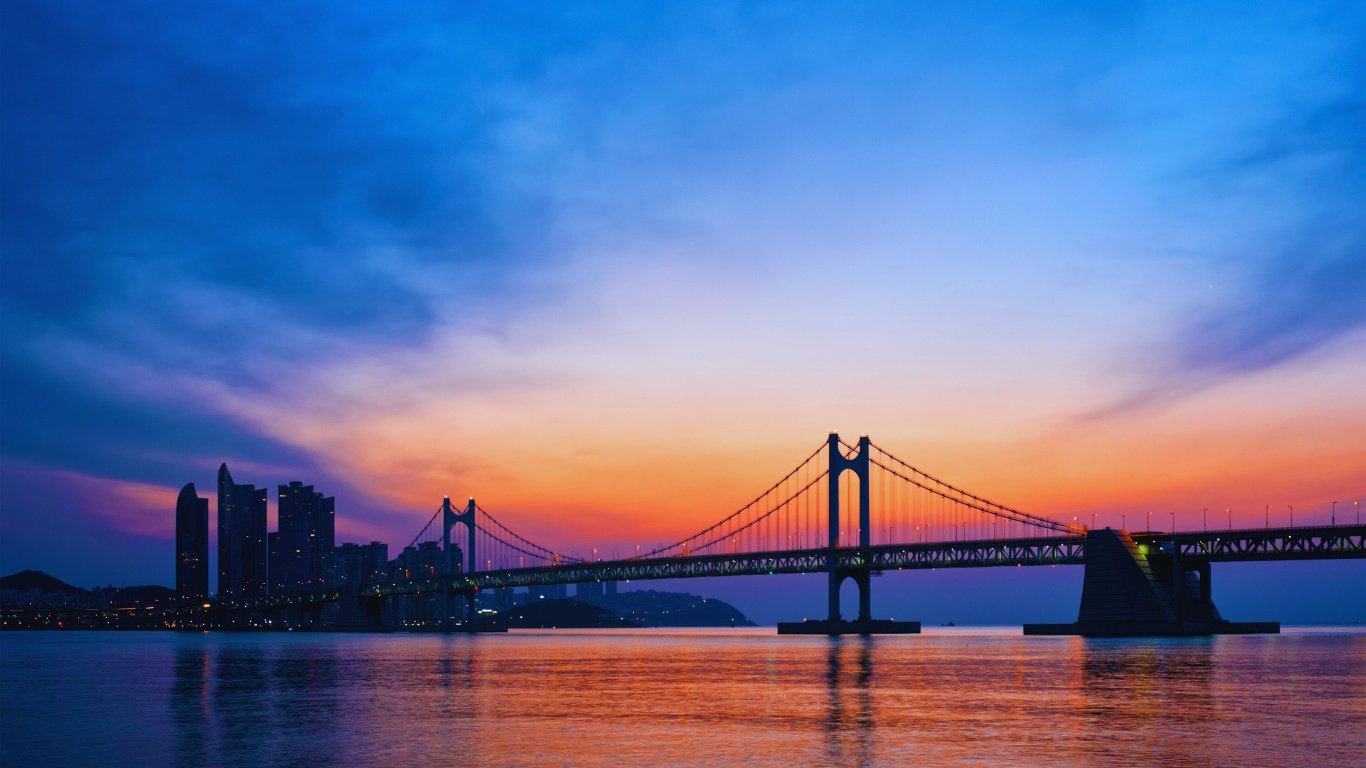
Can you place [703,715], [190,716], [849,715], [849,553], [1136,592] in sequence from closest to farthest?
[849,715]
[703,715]
[190,716]
[1136,592]
[849,553]

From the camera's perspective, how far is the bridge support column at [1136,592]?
10281 centimetres

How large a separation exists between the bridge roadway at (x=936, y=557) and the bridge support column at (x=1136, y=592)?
70.9 inches

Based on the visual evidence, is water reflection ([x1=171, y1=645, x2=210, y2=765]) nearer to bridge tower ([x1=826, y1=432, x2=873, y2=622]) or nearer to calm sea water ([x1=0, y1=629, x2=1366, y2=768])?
calm sea water ([x1=0, y1=629, x2=1366, y2=768])

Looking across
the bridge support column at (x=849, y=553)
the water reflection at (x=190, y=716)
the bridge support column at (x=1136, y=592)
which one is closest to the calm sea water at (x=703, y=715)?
the water reflection at (x=190, y=716)

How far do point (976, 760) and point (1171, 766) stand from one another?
3471mm

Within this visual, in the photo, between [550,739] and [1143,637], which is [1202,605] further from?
[550,739]

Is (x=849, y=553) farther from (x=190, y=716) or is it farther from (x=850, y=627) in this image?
(x=190, y=716)

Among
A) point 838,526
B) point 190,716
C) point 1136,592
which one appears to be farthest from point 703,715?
point 838,526

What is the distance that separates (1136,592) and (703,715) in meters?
76.6

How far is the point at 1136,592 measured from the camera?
339ft

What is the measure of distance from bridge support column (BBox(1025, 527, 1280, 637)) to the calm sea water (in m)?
38.4

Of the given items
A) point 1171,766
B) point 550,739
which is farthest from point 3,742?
point 1171,766

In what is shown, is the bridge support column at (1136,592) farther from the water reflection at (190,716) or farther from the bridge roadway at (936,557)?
the water reflection at (190,716)

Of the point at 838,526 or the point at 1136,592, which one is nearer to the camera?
the point at 1136,592
